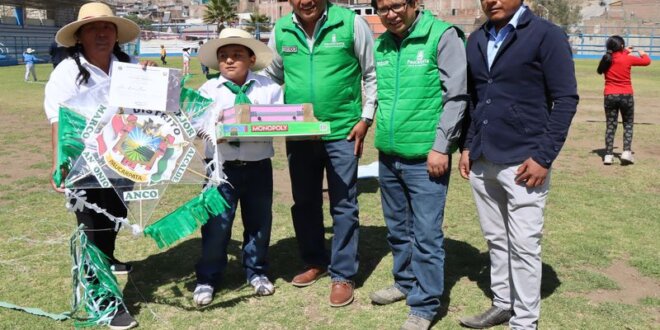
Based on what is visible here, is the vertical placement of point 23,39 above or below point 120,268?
above

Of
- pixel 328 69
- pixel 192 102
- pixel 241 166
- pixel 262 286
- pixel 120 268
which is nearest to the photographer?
pixel 192 102

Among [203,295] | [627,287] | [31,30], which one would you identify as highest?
[31,30]

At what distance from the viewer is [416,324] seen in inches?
126

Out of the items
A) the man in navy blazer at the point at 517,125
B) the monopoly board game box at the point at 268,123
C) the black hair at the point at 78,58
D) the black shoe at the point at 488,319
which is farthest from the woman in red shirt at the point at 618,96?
the black hair at the point at 78,58

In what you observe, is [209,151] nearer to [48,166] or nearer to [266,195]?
[266,195]

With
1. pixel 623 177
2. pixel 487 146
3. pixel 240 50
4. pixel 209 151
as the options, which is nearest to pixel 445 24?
pixel 487 146

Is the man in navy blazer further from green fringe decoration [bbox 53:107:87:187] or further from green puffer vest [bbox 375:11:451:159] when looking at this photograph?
green fringe decoration [bbox 53:107:87:187]

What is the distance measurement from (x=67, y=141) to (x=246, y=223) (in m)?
1.27

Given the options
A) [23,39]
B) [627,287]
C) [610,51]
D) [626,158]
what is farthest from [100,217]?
[23,39]

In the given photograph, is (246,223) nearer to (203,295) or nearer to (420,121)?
(203,295)

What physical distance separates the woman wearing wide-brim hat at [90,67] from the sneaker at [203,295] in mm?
403

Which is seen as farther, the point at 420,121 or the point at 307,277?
the point at 307,277

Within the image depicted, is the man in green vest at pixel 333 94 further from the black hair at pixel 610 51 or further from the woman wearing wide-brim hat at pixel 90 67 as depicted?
the black hair at pixel 610 51

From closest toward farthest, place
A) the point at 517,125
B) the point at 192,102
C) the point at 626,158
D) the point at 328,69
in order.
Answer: the point at 517,125
the point at 192,102
the point at 328,69
the point at 626,158
